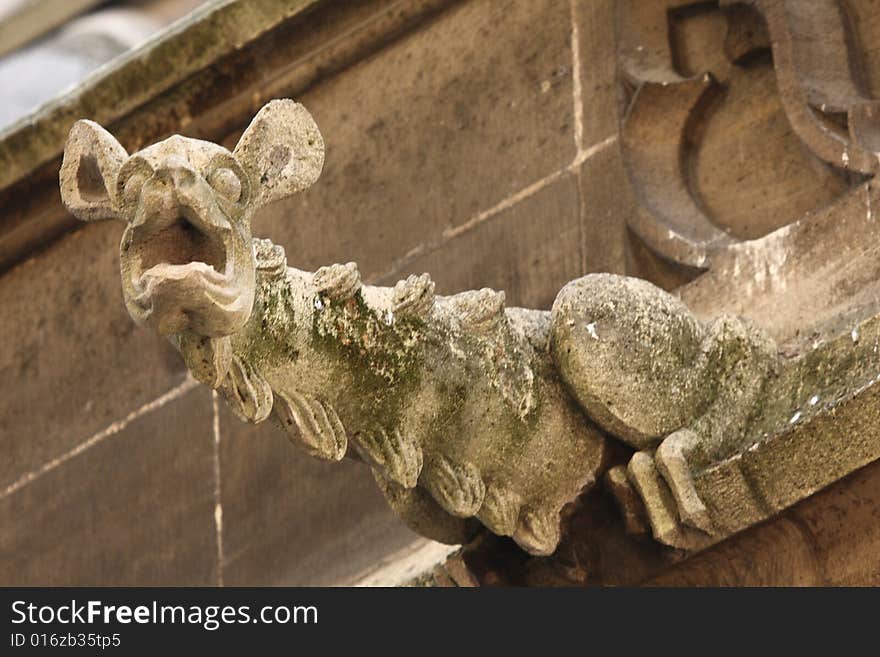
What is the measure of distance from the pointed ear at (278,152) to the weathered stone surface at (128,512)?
5.85ft

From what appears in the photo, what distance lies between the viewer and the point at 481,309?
16.9 ft

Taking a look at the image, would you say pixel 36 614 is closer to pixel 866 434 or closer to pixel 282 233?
pixel 866 434

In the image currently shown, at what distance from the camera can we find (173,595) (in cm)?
489

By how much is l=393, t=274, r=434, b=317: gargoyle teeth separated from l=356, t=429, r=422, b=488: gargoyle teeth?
19 cm

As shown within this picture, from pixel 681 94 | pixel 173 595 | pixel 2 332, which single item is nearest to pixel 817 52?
pixel 681 94

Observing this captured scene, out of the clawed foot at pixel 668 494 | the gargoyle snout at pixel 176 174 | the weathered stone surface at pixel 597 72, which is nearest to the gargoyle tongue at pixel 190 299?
the gargoyle snout at pixel 176 174

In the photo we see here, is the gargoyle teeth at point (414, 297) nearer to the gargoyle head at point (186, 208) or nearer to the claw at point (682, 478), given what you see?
the gargoyle head at point (186, 208)

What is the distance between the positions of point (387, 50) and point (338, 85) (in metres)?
0.14

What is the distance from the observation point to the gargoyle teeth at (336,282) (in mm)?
4992

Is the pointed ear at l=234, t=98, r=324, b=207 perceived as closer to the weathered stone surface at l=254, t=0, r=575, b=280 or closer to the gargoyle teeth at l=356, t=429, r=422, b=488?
the gargoyle teeth at l=356, t=429, r=422, b=488

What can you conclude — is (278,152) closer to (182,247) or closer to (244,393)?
(182,247)

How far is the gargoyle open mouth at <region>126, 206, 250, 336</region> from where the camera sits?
4.62 metres

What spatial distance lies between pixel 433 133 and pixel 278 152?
1592mm

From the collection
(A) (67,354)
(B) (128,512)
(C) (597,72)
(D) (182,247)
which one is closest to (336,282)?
(D) (182,247)
